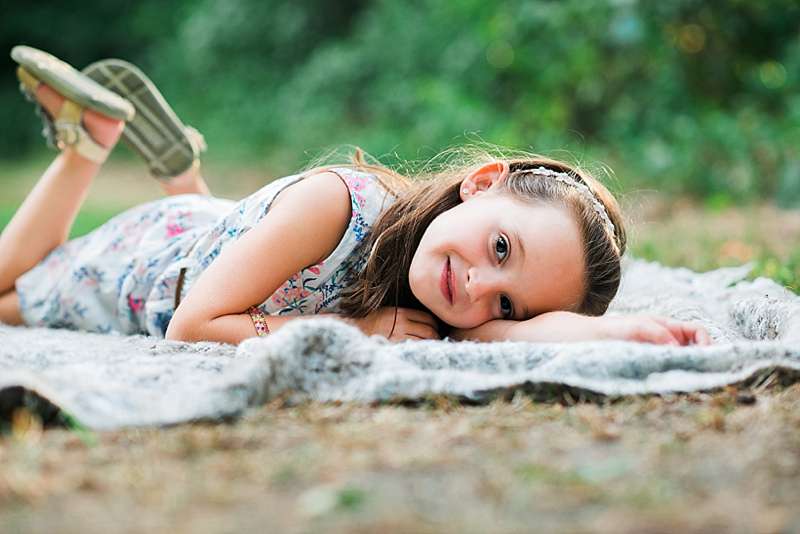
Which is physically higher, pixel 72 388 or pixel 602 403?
pixel 602 403

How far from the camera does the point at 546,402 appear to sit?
1.45 m

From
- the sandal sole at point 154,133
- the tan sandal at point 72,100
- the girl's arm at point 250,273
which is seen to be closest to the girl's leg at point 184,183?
the sandal sole at point 154,133

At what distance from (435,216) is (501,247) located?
0.80 ft

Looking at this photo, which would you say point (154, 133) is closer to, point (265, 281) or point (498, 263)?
point (265, 281)

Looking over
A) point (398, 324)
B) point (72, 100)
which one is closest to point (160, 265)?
point (72, 100)

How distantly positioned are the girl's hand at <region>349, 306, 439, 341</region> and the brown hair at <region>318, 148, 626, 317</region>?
0.07 ft

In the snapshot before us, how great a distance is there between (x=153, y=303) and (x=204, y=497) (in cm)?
145

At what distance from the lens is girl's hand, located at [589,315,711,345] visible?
171 centimetres

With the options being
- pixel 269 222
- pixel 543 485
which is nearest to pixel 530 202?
pixel 269 222

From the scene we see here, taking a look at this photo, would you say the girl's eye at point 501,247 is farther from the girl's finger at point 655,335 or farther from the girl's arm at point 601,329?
the girl's finger at point 655,335

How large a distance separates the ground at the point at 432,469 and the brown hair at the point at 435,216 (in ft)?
1.76

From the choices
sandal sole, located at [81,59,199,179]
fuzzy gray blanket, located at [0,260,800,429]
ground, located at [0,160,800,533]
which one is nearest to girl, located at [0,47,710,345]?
fuzzy gray blanket, located at [0,260,800,429]

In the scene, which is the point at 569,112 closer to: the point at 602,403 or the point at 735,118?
the point at 735,118

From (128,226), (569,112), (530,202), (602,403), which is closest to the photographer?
(602,403)
